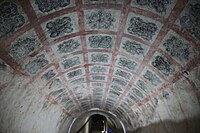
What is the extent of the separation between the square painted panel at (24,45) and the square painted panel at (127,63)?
2.66 meters

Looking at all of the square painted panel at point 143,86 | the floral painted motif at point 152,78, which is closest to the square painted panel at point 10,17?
the floral painted motif at point 152,78

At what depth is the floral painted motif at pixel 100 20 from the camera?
459cm

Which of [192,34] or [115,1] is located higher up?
[115,1]

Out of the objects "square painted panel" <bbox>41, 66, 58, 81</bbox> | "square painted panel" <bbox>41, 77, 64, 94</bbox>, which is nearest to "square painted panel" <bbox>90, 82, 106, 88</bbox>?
"square painted panel" <bbox>41, 77, 64, 94</bbox>

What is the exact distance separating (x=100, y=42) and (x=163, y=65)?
6.32 ft

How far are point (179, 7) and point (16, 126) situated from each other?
18.3ft

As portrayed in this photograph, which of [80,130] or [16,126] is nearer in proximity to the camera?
[16,126]

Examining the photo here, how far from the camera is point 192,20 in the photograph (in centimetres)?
401

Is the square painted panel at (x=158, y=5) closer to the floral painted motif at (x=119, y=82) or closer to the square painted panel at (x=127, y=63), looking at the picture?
the square painted panel at (x=127, y=63)

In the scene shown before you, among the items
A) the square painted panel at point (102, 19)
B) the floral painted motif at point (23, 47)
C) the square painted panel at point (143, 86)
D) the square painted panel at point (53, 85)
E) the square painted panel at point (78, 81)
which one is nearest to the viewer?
the square painted panel at point (102, 19)

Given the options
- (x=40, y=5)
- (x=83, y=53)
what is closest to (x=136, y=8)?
(x=40, y=5)

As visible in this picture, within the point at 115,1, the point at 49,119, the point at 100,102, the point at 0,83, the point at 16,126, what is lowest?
the point at 16,126

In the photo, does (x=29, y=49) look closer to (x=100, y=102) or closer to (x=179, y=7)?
(x=179, y=7)

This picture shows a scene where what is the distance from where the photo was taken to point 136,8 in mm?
4344
